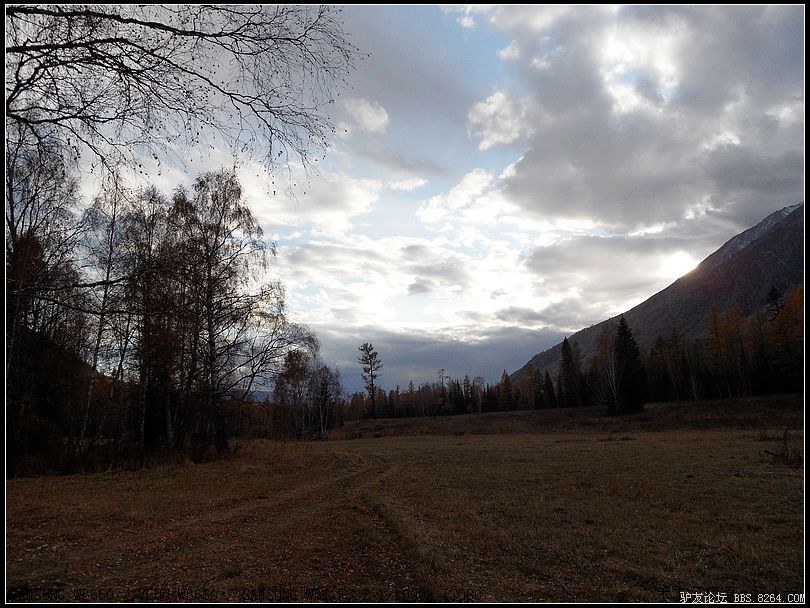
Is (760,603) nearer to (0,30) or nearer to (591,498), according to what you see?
(591,498)

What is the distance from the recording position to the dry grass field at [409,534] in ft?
17.4

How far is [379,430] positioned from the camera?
192ft

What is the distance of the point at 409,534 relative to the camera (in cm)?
740

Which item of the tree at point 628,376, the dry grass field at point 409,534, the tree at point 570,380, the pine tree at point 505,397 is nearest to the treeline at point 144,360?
the dry grass field at point 409,534

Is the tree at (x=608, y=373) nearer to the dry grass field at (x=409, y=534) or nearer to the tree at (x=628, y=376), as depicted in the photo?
the tree at (x=628, y=376)

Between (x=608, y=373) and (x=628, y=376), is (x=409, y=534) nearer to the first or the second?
(x=628, y=376)

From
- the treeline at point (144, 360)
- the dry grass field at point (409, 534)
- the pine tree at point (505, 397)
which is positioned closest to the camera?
the dry grass field at point (409, 534)

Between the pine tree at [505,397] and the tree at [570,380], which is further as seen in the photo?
the pine tree at [505,397]

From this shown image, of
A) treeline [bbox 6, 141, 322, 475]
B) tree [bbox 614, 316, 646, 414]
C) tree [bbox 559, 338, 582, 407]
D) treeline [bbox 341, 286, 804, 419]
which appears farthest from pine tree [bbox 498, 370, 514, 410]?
treeline [bbox 6, 141, 322, 475]

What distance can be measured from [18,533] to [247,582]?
191 inches

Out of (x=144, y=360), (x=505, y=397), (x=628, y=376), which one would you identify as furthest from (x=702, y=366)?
(x=144, y=360)

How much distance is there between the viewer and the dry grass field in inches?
209

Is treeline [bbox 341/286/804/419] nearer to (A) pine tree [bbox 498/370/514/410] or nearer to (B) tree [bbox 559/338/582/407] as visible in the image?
(B) tree [bbox 559/338/582/407]

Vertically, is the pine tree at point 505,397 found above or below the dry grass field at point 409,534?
below
